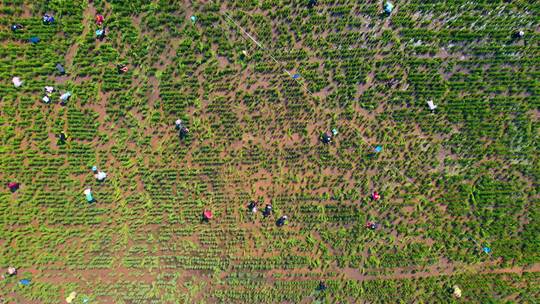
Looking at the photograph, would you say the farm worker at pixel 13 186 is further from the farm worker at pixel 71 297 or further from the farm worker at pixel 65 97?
the farm worker at pixel 71 297

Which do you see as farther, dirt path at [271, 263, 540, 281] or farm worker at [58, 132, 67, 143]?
dirt path at [271, 263, 540, 281]

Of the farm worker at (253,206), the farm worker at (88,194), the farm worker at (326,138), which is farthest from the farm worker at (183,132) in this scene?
the farm worker at (326,138)

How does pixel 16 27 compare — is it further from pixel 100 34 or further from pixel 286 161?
pixel 286 161

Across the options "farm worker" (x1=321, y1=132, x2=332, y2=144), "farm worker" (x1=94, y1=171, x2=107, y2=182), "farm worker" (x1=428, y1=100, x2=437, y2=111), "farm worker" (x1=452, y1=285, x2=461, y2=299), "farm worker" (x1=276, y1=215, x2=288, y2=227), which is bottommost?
"farm worker" (x1=452, y1=285, x2=461, y2=299)

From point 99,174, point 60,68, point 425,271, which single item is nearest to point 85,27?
point 60,68

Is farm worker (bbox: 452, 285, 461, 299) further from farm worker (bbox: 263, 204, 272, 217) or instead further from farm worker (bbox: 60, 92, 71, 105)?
farm worker (bbox: 60, 92, 71, 105)

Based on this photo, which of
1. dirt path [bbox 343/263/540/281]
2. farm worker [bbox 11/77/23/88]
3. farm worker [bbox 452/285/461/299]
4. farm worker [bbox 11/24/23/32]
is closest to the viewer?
farm worker [bbox 11/24/23/32]

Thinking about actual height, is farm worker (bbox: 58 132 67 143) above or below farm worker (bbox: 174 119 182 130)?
below

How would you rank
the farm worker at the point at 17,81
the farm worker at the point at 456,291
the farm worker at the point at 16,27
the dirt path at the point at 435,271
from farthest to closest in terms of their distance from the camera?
the dirt path at the point at 435,271, the farm worker at the point at 456,291, the farm worker at the point at 17,81, the farm worker at the point at 16,27

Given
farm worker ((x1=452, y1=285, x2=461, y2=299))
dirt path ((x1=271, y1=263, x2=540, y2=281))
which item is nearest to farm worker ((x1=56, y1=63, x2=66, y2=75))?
dirt path ((x1=271, y1=263, x2=540, y2=281))

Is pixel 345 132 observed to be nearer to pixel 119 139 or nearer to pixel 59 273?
pixel 119 139
